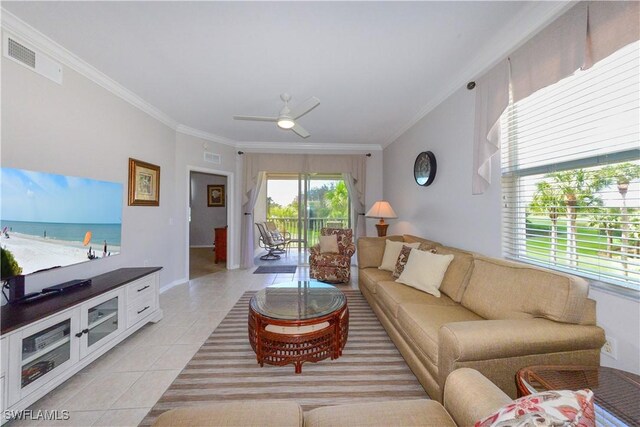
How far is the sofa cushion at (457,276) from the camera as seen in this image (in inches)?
82.6

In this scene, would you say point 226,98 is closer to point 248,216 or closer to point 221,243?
point 248,216

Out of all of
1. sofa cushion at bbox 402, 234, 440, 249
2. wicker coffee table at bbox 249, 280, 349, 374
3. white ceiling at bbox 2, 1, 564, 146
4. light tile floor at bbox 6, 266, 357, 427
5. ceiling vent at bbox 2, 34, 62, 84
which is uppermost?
white ceiling at bbox 2, 1, 564, 146

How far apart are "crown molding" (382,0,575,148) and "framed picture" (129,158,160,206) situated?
3908 mm

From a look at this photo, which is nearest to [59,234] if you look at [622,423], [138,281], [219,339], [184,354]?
[138,281]

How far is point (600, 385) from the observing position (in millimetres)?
1063

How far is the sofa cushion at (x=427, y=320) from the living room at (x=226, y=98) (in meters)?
0.76

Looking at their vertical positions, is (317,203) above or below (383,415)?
above

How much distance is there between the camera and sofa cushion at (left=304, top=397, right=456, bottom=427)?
3.08 feet

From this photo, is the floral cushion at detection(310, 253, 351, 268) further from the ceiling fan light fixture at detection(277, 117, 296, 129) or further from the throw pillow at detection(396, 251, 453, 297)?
the ceiling fan light fixture at detection(277, 117, 296, 129)

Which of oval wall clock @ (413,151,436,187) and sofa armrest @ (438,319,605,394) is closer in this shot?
sofa armrest @ (438,319,605,394)

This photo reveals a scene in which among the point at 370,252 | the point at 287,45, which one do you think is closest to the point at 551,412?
the point at 287,45

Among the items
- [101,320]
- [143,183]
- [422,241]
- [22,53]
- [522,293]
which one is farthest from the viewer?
[143,183]

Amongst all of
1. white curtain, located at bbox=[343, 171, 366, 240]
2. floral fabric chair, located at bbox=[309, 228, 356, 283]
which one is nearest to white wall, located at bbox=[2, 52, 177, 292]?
floral fabric chair, located at bbox=[309, 228, 356, 283]

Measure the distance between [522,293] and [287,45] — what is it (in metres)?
2.58
